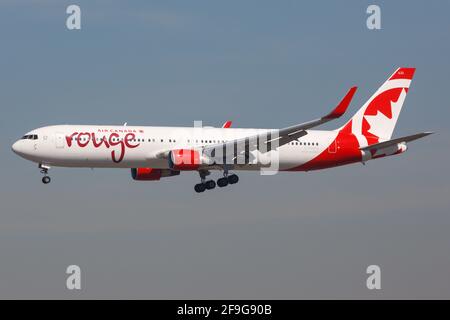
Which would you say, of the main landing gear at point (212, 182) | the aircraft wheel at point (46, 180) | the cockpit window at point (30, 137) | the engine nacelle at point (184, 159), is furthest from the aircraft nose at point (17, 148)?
the main landing gear at point (212, 182)

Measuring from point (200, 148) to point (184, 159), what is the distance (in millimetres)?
2250

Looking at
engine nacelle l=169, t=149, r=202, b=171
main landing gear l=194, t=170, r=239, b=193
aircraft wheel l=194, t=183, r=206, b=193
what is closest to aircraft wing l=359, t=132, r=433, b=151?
main landing gear l=194, t=170, r=239, b=193

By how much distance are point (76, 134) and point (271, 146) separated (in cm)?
1540

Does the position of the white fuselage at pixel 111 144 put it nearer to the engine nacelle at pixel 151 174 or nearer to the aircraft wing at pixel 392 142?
the engine nacelle at pixel 151 174

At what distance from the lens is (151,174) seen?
97312 mm

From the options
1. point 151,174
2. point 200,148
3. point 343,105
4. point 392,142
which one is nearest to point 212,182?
point 200,148

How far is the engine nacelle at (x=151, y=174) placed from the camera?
97.1 meters

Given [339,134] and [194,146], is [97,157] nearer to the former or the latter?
[194,146]

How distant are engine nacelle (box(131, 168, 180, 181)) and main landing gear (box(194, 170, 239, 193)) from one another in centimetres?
335

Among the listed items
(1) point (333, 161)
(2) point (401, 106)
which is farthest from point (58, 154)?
(2) point (401, 106)

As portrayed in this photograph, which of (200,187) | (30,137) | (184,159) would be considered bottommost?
(200,187)

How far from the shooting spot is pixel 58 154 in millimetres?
89688

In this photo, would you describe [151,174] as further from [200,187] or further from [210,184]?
[210,184]

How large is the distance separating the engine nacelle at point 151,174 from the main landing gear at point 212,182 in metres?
3.35
